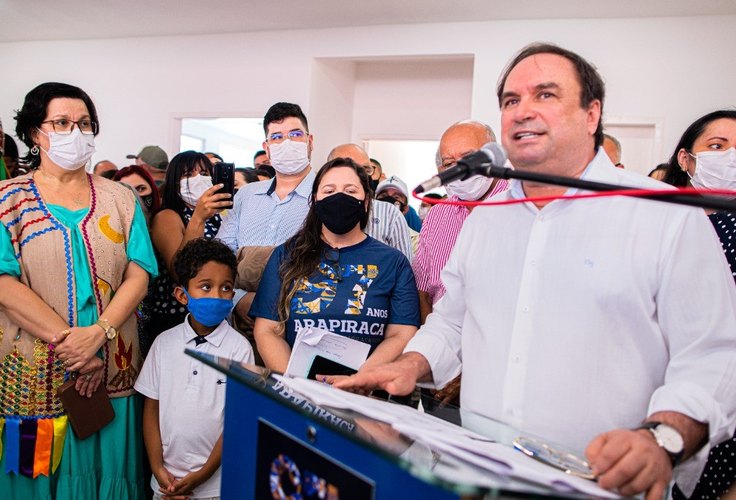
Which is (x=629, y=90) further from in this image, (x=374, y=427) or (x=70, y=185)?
(x=374, y=427)

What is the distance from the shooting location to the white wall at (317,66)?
6.86 metres

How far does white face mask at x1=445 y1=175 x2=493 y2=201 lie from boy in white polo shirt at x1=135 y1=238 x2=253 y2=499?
994mm

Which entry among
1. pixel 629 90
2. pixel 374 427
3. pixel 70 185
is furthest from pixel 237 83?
pixel 374 427

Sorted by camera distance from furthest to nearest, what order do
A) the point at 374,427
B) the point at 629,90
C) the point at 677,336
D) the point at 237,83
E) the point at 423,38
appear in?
the point at 237,83 → the point at 423,38 → the point at 629,90 → the point at 677,336 → the point at 374,427

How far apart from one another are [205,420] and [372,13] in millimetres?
6054

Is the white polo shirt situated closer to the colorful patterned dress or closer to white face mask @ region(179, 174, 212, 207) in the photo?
the colorful patterned dress

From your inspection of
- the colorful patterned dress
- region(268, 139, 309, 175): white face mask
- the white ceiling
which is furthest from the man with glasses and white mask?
the white ceiling

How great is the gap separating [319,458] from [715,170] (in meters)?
2.10

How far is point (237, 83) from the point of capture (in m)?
8.48

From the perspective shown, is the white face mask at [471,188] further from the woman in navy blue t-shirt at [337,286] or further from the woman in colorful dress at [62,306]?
the woman in colorful dress at [62,306]

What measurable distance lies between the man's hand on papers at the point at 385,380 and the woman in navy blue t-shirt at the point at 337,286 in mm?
761

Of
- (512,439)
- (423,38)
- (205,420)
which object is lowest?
(205,420)

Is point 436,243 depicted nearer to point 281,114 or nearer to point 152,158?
point 281,114

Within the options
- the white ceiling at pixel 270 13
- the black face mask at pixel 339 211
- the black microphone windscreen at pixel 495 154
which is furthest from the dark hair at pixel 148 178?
the white ceiling at pixel 270 13
